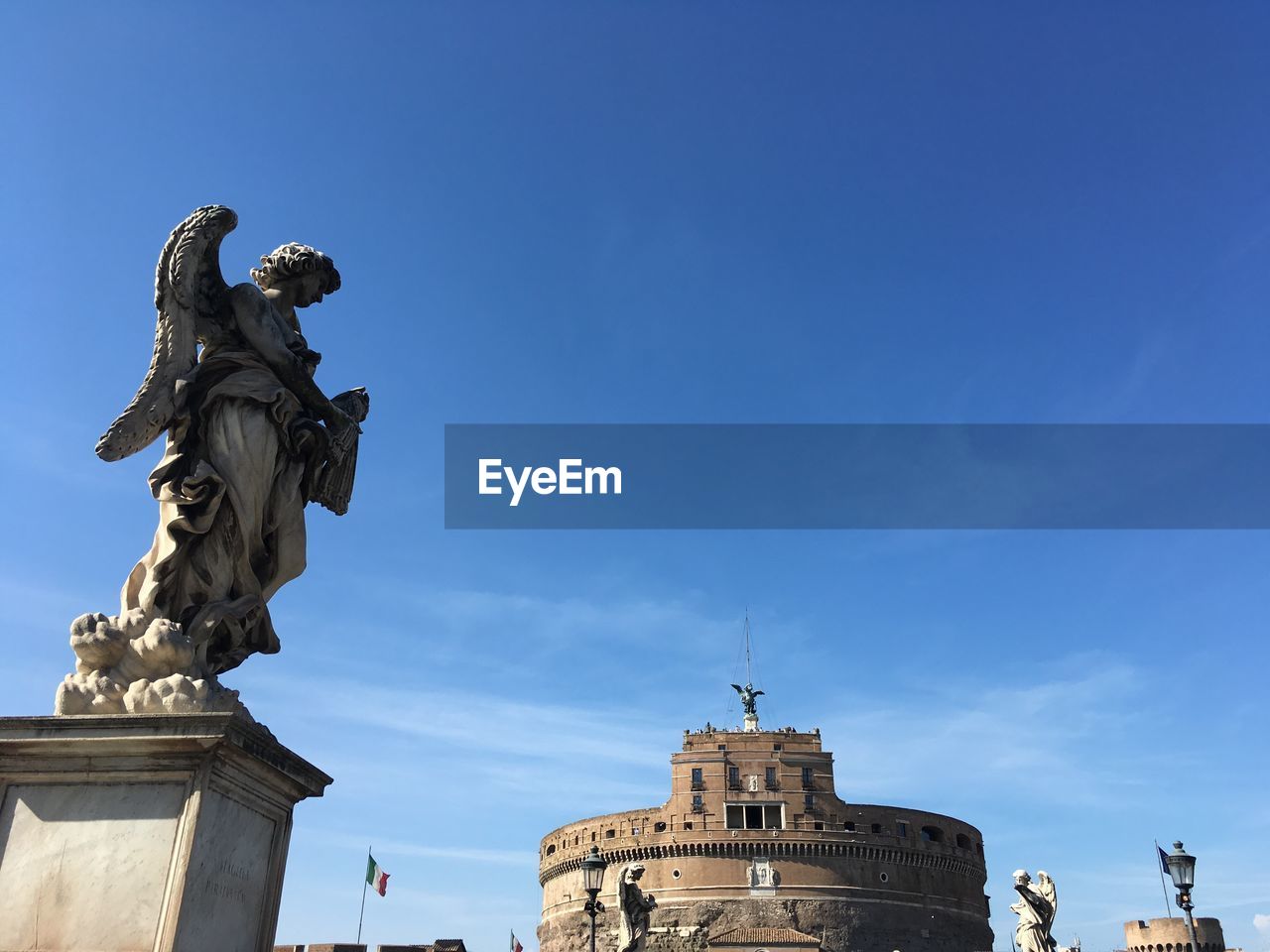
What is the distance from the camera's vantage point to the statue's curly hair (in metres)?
4.16

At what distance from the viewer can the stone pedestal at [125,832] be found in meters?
2.89

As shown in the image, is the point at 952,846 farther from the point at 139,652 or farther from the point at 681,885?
the point at 139,652

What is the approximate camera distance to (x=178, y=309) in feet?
12.1

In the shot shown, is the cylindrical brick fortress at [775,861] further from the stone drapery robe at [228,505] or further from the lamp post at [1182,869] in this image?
the stone drapery robe at [228,505]

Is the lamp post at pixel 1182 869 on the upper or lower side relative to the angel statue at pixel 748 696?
lower

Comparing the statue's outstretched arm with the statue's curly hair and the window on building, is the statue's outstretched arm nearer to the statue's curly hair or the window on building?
the statue's curly hair

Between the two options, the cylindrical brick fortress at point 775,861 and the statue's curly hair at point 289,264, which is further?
the cylindrical brick fortress at point 775,861

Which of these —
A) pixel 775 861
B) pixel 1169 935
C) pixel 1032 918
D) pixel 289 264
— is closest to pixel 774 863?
pixel 775 861

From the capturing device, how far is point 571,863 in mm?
61594

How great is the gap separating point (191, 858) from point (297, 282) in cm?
231

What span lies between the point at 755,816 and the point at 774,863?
273 centimetres

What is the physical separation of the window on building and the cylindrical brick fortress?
0.06 metres

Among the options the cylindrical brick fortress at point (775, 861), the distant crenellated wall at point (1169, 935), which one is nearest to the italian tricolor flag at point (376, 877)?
the cylindrical brick fortress at point (775, 861)

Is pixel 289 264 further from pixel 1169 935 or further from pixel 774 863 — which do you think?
pixel 1169 935
